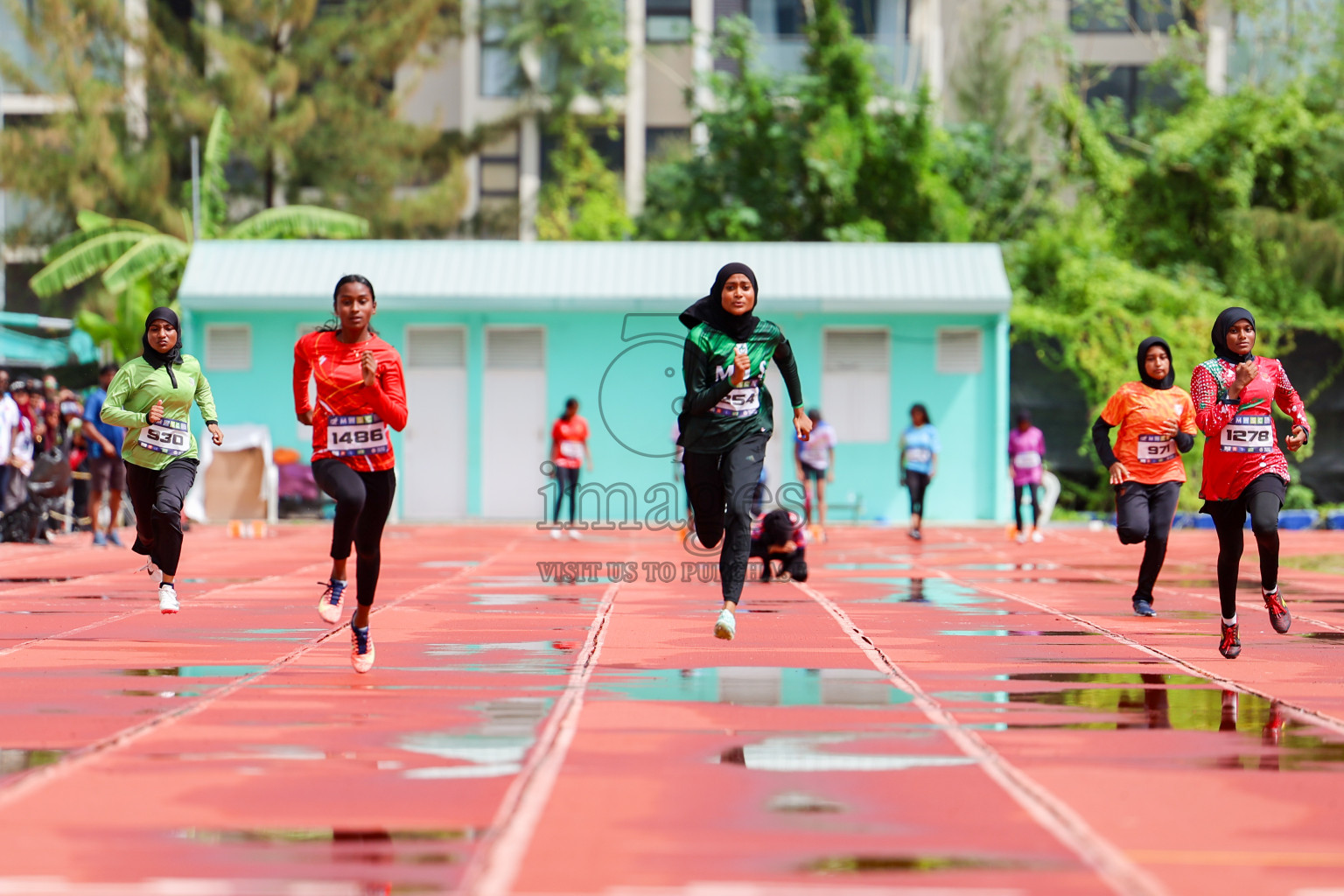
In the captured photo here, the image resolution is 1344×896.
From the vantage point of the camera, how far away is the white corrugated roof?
2614cm

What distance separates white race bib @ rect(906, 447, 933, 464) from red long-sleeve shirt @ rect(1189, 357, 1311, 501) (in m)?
11.8

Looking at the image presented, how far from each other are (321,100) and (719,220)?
1162cm

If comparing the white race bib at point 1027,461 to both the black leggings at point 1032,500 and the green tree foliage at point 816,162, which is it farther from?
the green tree foliage at point 816,162

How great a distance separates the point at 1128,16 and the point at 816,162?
476 inches

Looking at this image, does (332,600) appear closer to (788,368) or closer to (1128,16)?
(788,368)

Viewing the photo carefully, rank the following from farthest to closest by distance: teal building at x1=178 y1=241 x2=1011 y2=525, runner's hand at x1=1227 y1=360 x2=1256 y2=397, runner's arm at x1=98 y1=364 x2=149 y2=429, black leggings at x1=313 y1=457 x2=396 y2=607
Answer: teal building at x1=178 y1=241 x2=1011 y2=525, runner's arm at x1=98 y1=364 x2=149 y2=429, runner's hand at x1=1227 y1=360 x2=1256 y2=397, black leggings at x1=313 y1=457 x2=396 y2=607

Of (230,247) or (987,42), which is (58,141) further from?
(987,42)

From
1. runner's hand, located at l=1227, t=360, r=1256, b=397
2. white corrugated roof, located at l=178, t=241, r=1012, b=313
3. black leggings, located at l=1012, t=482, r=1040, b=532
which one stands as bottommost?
black leggings, located at l=1012, t=482, r=1040, b=532

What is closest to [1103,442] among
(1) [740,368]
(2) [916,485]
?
(1) [740,368]

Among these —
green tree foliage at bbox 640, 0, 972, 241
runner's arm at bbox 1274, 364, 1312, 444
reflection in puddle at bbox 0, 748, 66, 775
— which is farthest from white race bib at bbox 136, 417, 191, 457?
green tree foliage at bbox 640, 0, 972, 241

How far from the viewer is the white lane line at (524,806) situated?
454 cm

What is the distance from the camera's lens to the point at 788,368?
9477 millimetres

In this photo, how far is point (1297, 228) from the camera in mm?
32719

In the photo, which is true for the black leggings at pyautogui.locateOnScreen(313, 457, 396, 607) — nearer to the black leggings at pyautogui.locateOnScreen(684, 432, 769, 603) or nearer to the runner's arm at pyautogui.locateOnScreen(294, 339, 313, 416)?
the runner's arm at pyautogui.locateOnScreen(294, 339, 313, 416)
